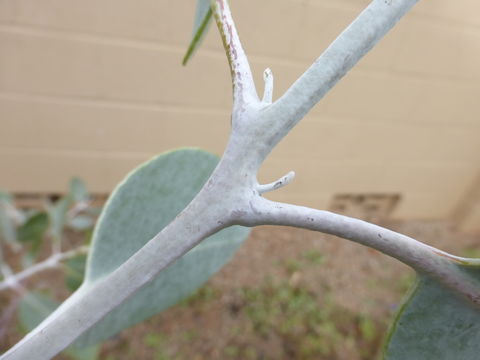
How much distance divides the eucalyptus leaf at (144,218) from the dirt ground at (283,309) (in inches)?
57.2

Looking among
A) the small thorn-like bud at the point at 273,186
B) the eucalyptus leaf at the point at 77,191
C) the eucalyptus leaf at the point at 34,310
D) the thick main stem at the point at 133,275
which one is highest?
the small thorn-like bud at the point at 273,186

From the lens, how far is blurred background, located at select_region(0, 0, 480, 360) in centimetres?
160

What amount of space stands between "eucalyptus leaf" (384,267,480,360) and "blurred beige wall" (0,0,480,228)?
4.60ft

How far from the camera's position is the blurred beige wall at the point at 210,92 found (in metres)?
1.58

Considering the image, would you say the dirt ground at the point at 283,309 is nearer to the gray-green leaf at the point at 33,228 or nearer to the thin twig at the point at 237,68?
the gray-green leaf at the point at 33,228

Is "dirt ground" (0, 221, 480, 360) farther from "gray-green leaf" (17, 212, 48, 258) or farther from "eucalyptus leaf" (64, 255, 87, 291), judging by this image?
"eucalyptus leaf" (64, 255, 87, 291)

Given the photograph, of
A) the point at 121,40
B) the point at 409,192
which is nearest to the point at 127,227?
the point at 121,40

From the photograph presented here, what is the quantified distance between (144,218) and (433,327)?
0.64 feet

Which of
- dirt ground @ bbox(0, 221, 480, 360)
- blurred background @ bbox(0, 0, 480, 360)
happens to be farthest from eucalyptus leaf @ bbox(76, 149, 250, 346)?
dirt ground @ bbox(0, 221, 480, 360)

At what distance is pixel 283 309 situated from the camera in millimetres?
2008

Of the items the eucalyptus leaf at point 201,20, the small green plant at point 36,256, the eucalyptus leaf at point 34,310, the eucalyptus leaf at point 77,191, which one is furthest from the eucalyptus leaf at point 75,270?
the eucalyptus leaf at point 201,20

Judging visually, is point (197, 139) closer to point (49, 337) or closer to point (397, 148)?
point (397, 148)

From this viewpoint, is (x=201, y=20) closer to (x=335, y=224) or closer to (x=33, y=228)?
(x=335, y=224)

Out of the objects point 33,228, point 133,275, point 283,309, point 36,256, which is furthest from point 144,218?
point 283,309
